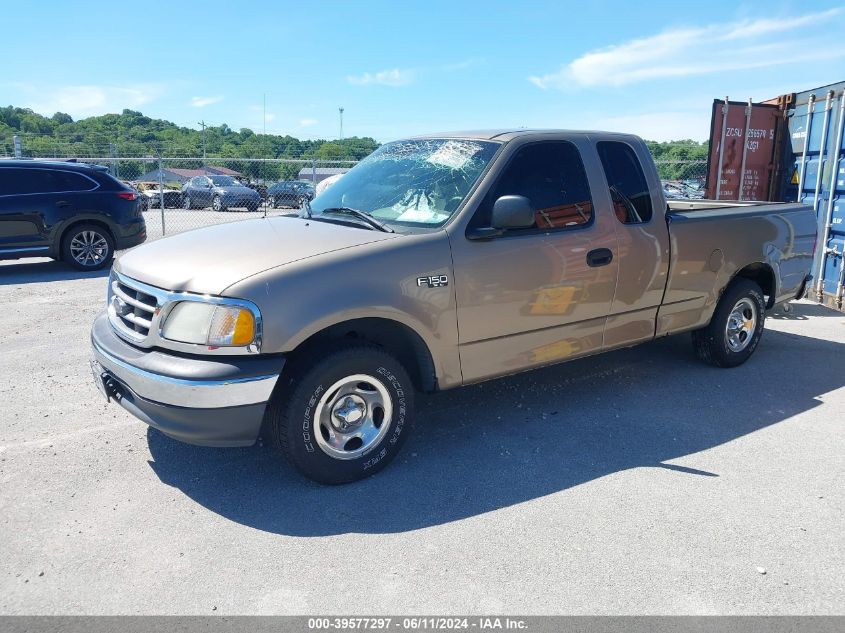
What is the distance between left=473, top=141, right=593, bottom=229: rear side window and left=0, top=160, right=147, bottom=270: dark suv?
28.3 ft

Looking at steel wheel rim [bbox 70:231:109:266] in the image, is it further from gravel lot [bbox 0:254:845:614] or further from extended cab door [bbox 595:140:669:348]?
extended cab door [bbox 595:140:669:348]

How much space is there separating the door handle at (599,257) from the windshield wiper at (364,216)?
140 centimetres

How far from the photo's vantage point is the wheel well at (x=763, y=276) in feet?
19.0

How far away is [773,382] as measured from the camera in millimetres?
5551

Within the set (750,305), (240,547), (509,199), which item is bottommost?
(240,547)

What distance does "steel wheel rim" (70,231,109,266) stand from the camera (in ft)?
34.3

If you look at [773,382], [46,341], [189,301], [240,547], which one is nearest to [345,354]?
[189,301]

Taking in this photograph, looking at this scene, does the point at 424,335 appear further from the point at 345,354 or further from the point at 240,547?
the point at 240,547

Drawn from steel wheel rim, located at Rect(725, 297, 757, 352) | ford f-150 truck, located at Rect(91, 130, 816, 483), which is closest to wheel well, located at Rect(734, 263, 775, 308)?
steel wheel rim, located at Rect(725, 297, 757, 352)

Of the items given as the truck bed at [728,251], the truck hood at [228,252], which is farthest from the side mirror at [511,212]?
the truck bed at [728,251]

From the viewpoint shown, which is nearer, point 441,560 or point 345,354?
point 441,560

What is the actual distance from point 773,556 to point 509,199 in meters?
2.27

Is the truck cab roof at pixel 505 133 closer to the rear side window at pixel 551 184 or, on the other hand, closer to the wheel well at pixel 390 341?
the rear side window at pixel 551 184

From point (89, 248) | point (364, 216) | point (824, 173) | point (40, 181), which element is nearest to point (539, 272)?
point (364, 216)
